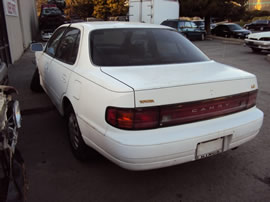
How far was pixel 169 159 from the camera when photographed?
7.36 ft

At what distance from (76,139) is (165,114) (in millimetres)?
1288

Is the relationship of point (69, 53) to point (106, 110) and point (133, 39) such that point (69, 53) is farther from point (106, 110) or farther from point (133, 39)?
point (106, 110)

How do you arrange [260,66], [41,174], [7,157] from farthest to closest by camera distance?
[260,66] < [41,174] < [7,157]

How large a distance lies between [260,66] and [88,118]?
28.6 feet

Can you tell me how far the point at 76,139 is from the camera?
303 centimetres

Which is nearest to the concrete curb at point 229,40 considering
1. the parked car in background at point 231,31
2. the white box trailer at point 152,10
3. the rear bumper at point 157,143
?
the parked car in background at point 231,31

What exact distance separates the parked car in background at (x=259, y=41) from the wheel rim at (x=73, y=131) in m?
11.4

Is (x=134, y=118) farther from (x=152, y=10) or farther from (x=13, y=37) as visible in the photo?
(x=152, y=10)

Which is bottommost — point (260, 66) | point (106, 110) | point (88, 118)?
point (260, 66)

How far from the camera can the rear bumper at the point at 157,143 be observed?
214 cm

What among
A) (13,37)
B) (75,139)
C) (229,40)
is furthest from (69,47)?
(229,40)

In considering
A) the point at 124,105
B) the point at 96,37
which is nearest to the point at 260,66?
the point at 96,37

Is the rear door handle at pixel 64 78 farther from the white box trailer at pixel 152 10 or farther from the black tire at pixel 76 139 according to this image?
the white box trailer at pixel 152 10

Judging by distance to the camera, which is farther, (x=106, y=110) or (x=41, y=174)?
(x=41, y=174)
